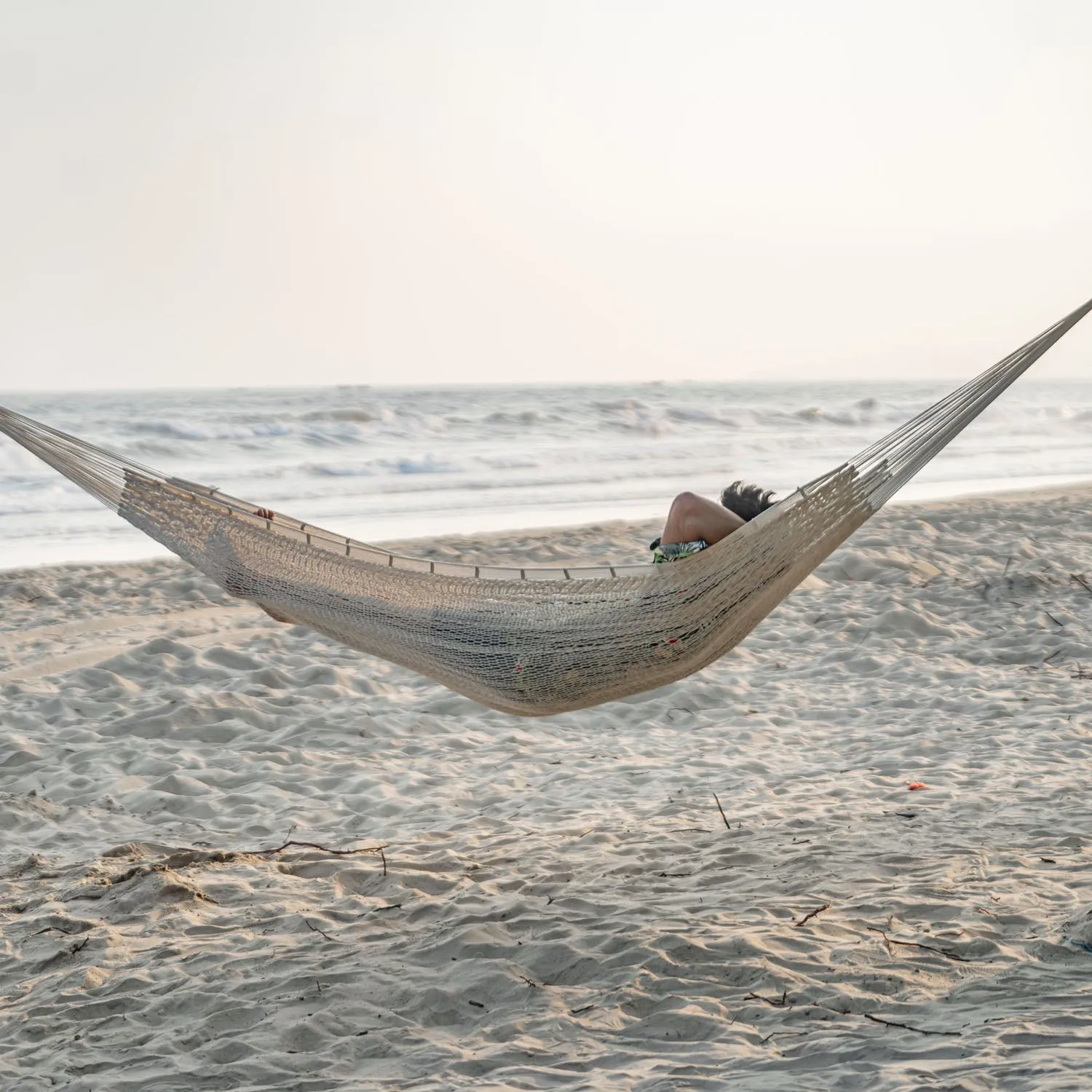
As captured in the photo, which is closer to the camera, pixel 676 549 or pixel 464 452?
pixel 676 549

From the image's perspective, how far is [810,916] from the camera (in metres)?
1.96

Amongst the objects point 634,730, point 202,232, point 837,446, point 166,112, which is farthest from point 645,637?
point 202,232

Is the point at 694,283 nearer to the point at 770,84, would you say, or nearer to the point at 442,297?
the point at 442,297

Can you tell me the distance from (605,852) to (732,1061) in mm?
875

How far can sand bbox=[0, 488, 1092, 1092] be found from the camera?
157 cm

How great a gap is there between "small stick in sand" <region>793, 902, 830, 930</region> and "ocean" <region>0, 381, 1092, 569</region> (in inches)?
166

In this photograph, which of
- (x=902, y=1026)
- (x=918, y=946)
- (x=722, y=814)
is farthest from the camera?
(x=722, y=814)

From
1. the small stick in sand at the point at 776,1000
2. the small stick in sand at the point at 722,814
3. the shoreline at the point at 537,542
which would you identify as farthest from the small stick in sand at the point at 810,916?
the shoreline at the point at 537,542

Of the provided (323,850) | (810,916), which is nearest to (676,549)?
(810,916)

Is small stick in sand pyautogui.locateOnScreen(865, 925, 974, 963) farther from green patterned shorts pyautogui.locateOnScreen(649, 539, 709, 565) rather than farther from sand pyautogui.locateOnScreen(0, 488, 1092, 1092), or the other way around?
green patterned shorts pyautogui.locateOnScreen(649, 539, 709, 565)

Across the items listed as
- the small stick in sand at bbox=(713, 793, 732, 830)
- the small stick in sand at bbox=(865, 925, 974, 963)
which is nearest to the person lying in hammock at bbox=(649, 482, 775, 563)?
the small stick in sand at bbox=(713, 793, 732, 830)

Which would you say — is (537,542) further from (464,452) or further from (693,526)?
(464,452)

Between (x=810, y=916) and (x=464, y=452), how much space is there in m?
9.02

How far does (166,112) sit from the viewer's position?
1499 centimetres
